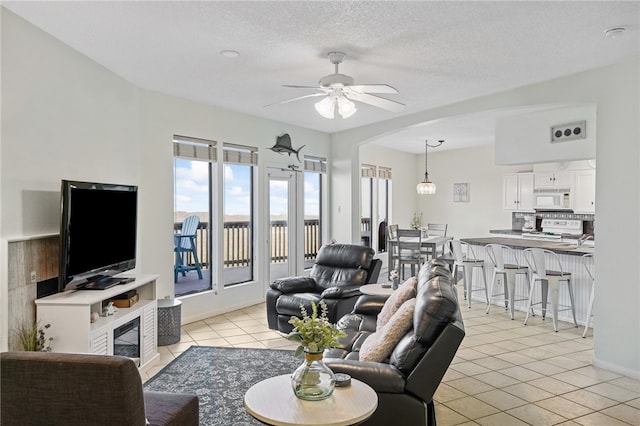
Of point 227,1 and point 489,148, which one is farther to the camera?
point 489,148

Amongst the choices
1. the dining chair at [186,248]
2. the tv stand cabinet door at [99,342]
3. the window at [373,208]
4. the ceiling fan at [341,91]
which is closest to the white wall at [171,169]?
the dining chair at [186,248]

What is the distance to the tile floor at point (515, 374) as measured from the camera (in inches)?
120

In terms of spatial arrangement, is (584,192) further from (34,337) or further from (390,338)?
(34,337)

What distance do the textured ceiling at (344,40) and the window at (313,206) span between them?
2.58 meters

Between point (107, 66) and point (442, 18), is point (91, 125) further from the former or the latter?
point (442, 18)

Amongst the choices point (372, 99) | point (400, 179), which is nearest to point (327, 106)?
point (372, 99)

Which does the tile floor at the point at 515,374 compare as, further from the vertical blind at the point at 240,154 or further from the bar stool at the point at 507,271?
the vertical blind at the point at 240,154

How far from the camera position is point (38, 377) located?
5.56 feet

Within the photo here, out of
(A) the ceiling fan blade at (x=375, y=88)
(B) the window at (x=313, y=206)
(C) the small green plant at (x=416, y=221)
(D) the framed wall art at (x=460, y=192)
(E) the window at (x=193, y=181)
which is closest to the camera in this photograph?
(A) the ceiling fan blade at (x=375, y=88)

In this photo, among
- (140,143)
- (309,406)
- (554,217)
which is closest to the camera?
(309,406)

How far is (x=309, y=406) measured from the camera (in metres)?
1.95

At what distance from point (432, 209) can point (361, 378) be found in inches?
347

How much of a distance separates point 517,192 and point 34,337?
859 cm

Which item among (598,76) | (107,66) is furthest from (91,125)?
(598,76)
